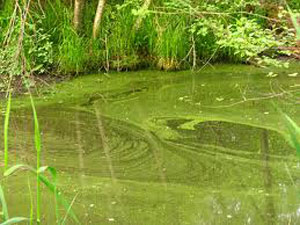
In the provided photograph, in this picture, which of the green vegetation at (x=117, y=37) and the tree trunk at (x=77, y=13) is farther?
the tree trunk at (x=77, y=13)

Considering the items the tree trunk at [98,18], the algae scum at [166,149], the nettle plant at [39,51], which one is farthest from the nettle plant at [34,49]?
the tree trunk at [98,18]

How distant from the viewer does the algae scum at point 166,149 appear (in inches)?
110

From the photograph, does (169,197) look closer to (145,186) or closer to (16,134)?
(145,186)

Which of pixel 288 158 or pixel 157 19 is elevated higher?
pixel 157 19

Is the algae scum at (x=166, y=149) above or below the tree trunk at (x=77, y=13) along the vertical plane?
below

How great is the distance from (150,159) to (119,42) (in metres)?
2.10

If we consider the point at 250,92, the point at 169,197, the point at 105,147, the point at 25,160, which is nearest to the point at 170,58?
the point at 250,92

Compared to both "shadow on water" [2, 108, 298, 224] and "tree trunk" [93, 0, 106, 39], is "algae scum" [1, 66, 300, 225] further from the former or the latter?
"tree trunk" [93, 0, 106, 39]

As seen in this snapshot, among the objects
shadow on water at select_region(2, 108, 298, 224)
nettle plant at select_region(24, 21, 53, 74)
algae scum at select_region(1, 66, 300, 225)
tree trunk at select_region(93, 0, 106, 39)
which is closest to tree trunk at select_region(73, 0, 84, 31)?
tree trunk at select_region(93, 0, 106, 39)

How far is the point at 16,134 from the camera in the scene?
380 cm

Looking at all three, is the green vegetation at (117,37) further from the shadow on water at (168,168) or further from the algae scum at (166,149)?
the shadow on water at (168,168)

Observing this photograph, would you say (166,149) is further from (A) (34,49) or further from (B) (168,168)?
(A) (34,49)

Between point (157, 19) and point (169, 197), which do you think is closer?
point (169, 197)

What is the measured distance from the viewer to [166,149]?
3.54 m
